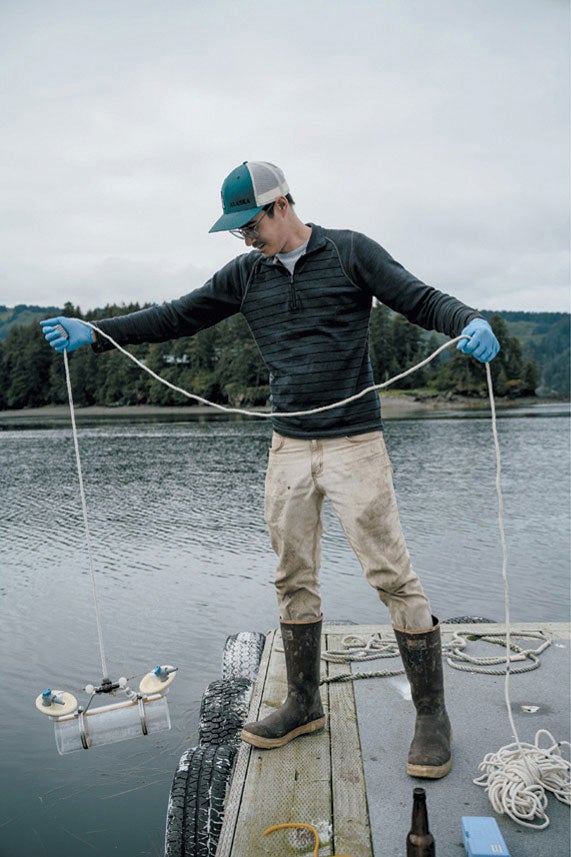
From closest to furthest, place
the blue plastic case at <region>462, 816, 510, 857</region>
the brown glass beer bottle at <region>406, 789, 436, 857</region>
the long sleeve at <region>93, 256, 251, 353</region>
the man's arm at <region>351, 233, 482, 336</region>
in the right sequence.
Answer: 1. the brown glass beer bottle at <region>406, 789, 436, 857</region>
2. the blue plastic case at <region>462, 816, 510, 857</region>
3. the man's arm at <region>351, 233, 482, 336</region>
4. the long sleeve at <region>93, 256, 251, 353</region>

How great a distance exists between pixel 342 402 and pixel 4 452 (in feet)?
119

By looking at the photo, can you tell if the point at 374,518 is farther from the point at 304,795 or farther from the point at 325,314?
the point at 304,795

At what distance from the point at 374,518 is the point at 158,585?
8347mm

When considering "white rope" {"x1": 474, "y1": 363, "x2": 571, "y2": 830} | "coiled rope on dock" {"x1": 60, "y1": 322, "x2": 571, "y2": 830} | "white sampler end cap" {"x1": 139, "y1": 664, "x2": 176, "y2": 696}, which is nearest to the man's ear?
"coiled rope on dock" {"x1": 60, "y1": 322, "x2": 571, "y2": 830}

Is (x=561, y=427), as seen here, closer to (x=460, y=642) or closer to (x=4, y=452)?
(x=4, y=452)

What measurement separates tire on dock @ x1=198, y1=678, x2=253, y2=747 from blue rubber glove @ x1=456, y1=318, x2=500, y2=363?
2672 mm

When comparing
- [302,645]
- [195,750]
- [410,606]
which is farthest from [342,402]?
[195,750]

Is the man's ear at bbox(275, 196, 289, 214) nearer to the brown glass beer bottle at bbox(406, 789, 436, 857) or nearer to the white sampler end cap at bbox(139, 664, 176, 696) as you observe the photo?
the white sampler end cap at bbox(139, 664, 176, 696)

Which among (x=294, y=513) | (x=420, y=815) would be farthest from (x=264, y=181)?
(x=420, y=815)

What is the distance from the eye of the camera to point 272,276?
3.92m

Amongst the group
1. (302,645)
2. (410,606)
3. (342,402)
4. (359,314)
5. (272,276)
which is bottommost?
(302,645)

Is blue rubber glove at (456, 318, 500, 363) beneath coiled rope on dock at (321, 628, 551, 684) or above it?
above

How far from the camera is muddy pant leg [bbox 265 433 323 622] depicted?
3885 mm

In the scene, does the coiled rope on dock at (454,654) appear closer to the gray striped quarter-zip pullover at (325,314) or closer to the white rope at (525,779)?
the white rope at (525,779)
